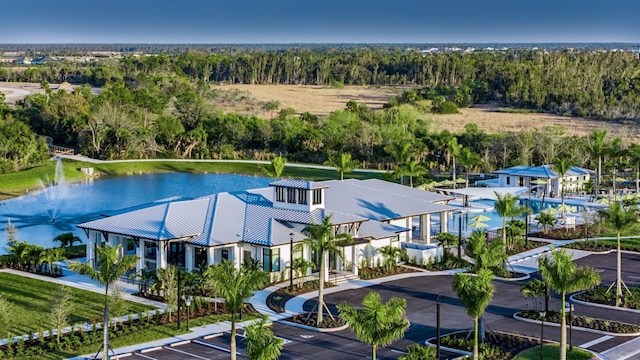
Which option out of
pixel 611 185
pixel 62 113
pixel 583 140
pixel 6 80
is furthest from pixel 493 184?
pixel 6 80

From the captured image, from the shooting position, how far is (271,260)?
42219mm

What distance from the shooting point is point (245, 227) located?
43.8 metres

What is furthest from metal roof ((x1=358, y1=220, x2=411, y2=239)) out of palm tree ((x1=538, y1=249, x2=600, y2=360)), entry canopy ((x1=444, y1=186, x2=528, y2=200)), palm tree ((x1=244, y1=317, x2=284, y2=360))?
palm tree ((x1=244, y1=317, x2=284, y2=360))

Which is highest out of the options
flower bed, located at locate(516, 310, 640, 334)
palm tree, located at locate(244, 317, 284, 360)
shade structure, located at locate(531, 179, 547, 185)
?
palm tree, located at locate(244, 317, 284, 360)

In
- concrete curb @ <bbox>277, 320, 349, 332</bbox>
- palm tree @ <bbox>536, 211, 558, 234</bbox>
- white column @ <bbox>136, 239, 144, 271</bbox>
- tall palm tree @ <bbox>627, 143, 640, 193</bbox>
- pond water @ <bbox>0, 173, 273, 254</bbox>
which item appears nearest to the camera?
concrete curb @ <bbox>277, 320, 349, 332</bbox>

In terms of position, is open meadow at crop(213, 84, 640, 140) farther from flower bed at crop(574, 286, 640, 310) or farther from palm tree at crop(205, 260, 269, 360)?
palm tree at crop(205, 260, 269, 360)

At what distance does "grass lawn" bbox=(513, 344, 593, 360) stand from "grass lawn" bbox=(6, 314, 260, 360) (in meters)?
10.4

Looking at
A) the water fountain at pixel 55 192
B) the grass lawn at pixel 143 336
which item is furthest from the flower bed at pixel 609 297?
the water fountain at pixel 55 192

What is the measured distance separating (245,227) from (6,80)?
13843 cm

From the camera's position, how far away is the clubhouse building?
42406mm

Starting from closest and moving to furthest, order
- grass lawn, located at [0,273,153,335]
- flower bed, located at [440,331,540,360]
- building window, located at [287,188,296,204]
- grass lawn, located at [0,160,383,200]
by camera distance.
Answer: flower bed, located at [440,331,540,360] < grass lawn, located at [0,273,153,335] < building window, located at [287,188,296,204] < grass lawn, located at [0,160,383,200]

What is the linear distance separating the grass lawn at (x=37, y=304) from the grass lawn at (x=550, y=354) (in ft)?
50.1

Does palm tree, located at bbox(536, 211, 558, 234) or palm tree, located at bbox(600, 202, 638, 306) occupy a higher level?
palm tree, located at bbox(600, 202, 638, 306)

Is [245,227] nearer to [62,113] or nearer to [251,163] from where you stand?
[251,163]
